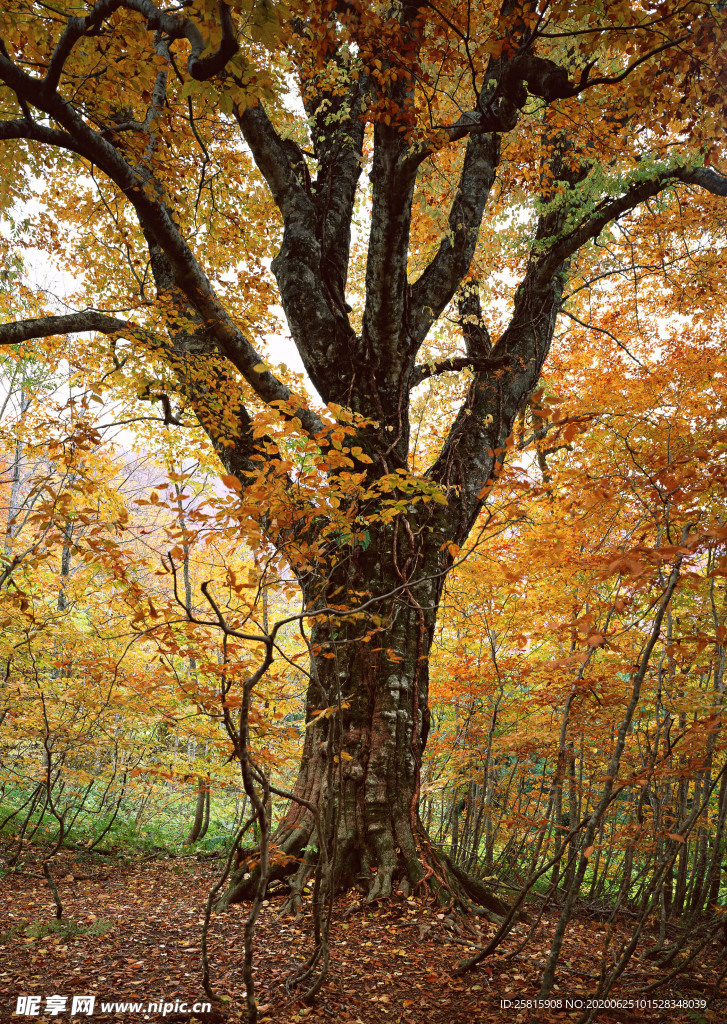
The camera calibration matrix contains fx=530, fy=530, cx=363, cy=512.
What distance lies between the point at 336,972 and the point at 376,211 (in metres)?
5.43

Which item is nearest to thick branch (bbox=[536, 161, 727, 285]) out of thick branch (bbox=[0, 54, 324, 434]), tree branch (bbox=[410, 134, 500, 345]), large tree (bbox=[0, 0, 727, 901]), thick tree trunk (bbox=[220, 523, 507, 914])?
large tree (bbox=[0, 0, 727, 901])

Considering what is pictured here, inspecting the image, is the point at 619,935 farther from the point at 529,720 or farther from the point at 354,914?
the point at 354,914

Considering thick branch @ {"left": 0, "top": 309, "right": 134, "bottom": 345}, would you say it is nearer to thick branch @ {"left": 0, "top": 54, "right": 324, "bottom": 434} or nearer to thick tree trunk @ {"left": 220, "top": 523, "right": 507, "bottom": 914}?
thick branch @ {"left": 0, "top": 54, "right": 324, "bottom": 434}

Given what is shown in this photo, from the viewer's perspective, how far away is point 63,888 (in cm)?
548

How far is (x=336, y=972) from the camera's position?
10.1ft

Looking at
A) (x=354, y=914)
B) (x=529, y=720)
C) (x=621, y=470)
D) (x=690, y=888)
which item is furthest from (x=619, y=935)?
(x=621, y=470)

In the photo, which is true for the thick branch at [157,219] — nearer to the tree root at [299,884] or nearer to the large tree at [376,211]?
the large tree at [376,211]

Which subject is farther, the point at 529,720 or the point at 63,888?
the point at 529,720

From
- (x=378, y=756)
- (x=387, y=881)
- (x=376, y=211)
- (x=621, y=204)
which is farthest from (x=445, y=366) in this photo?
(x=387, y=881)

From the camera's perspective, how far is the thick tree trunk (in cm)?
408

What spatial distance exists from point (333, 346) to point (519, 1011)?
16.3ft

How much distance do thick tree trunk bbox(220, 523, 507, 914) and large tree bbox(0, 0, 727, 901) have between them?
0.07 feet

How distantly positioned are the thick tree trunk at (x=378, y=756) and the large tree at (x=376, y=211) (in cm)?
2

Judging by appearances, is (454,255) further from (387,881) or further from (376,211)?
(387,881)
